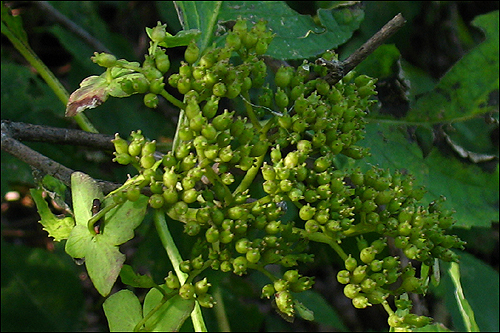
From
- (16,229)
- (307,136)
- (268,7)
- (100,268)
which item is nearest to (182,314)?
(100,268)

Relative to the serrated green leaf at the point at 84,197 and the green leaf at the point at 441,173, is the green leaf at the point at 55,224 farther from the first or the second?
the green leaf at the point at 441,173

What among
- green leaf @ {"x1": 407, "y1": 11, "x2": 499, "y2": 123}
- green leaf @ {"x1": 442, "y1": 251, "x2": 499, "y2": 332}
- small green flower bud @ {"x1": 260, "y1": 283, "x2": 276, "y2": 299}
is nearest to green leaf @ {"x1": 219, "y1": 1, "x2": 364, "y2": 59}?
green leaf @ {"x1": 407, "y1": 11, "x2": 499, "y2": 123}

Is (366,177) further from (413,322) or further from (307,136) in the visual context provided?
(413,322)

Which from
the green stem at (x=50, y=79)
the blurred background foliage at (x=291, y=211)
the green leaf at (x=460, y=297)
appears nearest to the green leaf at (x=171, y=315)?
the blurred background foliage at (x=291, y=211)

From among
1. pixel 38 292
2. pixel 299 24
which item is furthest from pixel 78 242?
pixel 38 292

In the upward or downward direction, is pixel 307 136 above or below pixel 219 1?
below

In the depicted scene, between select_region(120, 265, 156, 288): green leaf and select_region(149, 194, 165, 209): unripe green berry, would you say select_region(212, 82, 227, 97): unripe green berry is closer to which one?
select_region(149, 194, 165, 209): unripe green berry
